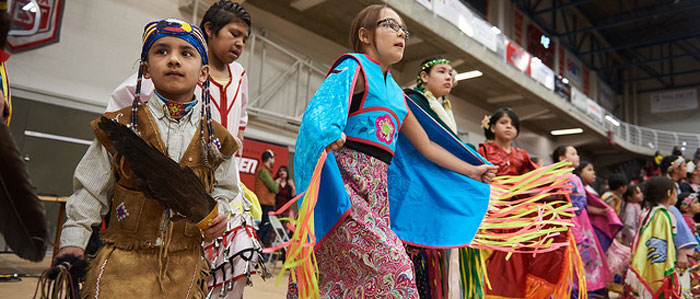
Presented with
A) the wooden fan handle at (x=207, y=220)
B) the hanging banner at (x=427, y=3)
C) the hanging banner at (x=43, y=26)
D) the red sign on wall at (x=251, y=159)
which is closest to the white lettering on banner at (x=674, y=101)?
the hanging banner at (x=427, y=3)

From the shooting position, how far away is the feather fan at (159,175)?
1.12 metres

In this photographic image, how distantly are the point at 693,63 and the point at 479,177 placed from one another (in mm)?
22529

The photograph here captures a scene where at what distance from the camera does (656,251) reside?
12.0 ft

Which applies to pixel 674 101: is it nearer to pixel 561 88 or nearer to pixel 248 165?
pixel 561 88

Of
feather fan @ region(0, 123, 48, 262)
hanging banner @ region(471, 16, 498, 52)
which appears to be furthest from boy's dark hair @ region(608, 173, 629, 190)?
feather fan @ region(0, 123, 48, 262)

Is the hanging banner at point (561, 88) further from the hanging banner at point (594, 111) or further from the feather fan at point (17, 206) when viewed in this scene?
the feather fan at point (17, 206)

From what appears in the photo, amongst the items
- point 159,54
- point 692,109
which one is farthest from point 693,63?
point 159,54

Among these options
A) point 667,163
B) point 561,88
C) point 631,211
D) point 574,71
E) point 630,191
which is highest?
point 574,71

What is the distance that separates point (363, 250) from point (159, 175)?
2.04 feet

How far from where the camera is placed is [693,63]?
19844 mm

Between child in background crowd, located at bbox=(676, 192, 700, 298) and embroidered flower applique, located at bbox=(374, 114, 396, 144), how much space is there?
314 cm

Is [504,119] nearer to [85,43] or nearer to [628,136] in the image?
[85,43]

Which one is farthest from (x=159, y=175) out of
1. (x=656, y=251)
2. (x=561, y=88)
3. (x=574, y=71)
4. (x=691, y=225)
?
(x=574, y=71)

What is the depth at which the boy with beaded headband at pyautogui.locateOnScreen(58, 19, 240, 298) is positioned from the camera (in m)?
1.18
